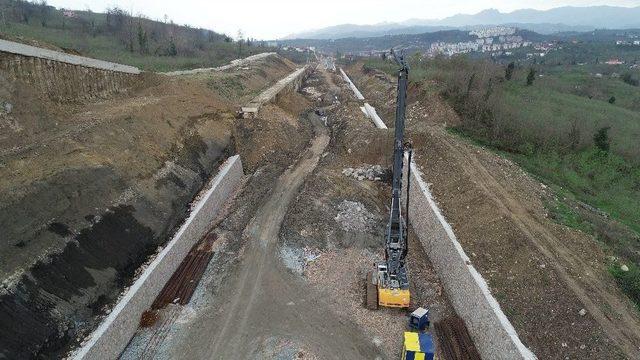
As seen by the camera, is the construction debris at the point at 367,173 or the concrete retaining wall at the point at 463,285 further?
the construction debris at the point at 367,173

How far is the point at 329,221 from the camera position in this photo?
818 inches

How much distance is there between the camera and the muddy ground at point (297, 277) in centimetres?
1387

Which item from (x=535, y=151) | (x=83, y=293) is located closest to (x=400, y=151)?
(x=83, y=293)

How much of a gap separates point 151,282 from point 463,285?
1118cm

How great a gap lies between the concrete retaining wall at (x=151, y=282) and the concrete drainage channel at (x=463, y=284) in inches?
410

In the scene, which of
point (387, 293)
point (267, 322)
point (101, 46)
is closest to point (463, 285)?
point (387, 293)

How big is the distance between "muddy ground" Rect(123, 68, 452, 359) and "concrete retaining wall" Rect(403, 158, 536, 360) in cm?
70

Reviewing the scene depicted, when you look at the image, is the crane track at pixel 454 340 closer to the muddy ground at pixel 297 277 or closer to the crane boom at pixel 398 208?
the muddy ground at pixel 297 277

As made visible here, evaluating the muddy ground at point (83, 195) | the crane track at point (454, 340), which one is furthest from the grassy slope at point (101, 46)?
the crane track at point (454, 340)

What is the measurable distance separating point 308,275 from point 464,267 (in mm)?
6212

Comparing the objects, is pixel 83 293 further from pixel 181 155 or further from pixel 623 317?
pixel 623 317

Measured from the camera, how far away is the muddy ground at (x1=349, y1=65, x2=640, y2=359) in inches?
455

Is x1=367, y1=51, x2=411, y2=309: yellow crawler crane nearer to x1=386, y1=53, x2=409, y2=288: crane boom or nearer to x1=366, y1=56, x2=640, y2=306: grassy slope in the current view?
x1=386, y1=53, x2=409, y2=288: crane boom

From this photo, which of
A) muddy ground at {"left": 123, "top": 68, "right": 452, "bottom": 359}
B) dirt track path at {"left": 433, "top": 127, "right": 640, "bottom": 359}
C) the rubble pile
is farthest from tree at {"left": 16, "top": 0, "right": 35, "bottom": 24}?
dirt track path at {"left": 433, "top": 127, "right": 640, "bottom": 359}
